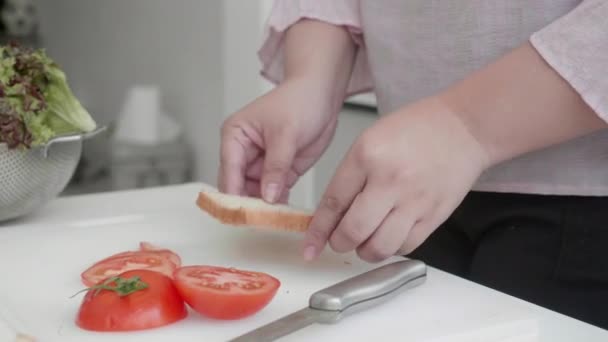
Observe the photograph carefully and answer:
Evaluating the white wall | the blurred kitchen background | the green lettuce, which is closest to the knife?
the green lettuce

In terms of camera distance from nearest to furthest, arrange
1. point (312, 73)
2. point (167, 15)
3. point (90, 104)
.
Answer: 1. point (312, 73)
2. point (167, 15)
3. point (90, 104)

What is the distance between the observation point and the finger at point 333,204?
2.17 feet

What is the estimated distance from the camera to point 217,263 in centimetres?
77

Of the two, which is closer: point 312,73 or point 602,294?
point 602,294

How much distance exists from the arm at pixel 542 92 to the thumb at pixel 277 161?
0.69 feet

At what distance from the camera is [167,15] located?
2211 mm

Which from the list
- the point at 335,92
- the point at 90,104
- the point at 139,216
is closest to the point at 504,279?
the point at 335,92

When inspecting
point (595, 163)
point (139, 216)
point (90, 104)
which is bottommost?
point (90, 104)

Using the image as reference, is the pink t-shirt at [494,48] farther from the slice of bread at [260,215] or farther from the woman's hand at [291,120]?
the slice of bread at [260,215]

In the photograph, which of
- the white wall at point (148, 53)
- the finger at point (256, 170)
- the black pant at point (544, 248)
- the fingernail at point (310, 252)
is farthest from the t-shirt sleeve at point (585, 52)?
the white wall at point (148, 53)

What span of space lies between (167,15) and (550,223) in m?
1.63

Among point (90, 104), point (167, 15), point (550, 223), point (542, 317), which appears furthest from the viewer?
point (90, 104)

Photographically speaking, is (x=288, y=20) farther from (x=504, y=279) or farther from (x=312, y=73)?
(x=504, y=279)

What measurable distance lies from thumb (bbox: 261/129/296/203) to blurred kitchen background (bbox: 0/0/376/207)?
2.52ft
